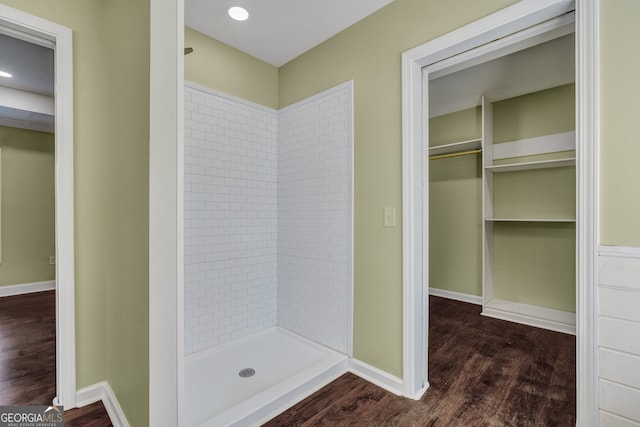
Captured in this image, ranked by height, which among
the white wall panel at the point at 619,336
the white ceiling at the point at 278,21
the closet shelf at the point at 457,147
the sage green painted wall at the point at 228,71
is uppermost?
the white ceiling at the point at 278,21

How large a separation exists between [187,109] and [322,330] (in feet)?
6.68

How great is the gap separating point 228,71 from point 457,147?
278 cm

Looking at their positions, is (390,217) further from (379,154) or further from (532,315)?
(532,315)

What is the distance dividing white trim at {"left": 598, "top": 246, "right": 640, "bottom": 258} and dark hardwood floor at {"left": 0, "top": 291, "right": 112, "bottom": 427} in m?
2.56

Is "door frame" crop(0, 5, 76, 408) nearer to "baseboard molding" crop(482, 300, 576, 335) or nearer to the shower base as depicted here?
the shower base

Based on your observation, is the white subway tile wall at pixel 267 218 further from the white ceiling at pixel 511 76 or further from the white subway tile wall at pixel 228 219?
the white ceiling at pixel 511 76

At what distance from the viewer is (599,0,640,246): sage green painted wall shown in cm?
121

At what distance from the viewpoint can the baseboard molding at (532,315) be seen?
2.92 metres

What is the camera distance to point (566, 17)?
4.67 feet

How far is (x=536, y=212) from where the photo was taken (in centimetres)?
331

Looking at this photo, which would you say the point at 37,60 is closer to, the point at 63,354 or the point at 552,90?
the point at 63,354

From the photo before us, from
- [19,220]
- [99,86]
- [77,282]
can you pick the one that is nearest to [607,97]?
[99,86]

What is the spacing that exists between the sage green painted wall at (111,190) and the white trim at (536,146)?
143 inches

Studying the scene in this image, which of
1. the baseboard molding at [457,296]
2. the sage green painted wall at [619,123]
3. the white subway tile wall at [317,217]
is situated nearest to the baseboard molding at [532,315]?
the baseboard molding at [457,296]
